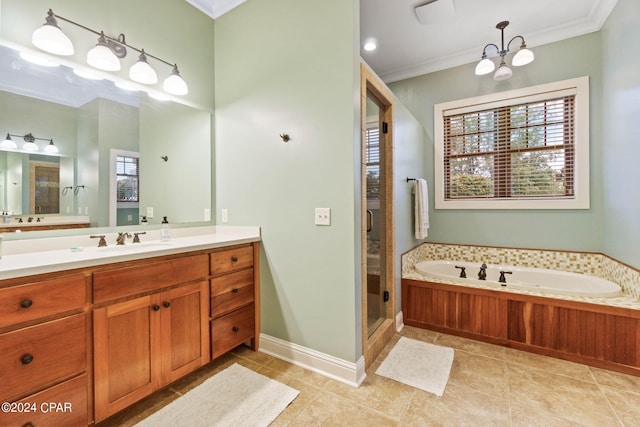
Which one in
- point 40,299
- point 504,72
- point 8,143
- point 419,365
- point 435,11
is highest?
point 435,11

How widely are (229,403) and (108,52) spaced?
2.27 m

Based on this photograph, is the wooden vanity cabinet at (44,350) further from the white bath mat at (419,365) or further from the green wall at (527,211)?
the green wall at (527,211)

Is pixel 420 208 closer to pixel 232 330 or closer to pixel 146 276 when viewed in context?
pixel 232 330

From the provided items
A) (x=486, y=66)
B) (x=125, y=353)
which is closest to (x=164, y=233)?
(x=125, y=353)

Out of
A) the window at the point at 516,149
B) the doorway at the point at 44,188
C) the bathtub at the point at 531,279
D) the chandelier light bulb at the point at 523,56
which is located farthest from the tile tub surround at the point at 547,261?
the doorway at the point at 44,188

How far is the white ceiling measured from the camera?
A: 7.86ft

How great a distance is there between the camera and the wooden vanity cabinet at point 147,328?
1.27 metres

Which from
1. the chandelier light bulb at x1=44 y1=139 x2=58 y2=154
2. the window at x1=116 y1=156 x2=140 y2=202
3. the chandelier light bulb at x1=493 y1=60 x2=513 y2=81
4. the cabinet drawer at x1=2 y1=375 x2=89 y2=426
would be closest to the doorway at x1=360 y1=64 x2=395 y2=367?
the chandelier light bulb at x1=493 y1=60 x2=513 y2=81

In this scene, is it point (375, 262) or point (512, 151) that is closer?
point (375, 262)

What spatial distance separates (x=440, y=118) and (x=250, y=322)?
317cm

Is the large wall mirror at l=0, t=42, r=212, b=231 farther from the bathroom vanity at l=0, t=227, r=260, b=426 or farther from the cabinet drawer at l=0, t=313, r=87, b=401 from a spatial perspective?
the cabinet drawer at l=0, t=313, r=87, b=401

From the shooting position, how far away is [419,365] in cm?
192

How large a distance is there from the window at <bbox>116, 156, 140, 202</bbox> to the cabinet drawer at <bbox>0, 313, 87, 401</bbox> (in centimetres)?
97

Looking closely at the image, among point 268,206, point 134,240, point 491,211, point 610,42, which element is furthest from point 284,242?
point 610,42
